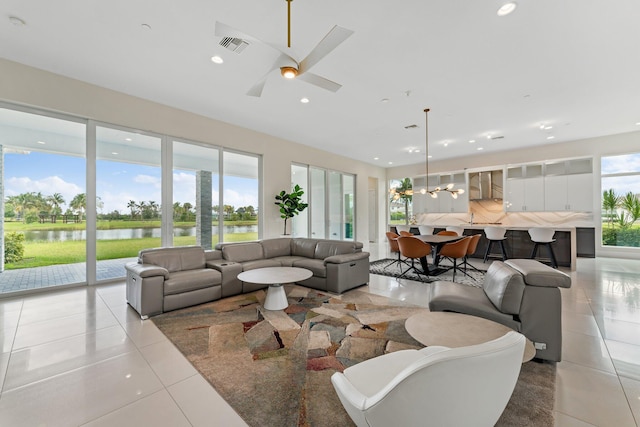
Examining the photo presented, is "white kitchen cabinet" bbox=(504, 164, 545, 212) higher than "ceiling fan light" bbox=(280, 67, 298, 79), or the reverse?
"ceiling fan light" bbox=(280, 67, 298, 79)

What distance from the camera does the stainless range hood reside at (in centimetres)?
879

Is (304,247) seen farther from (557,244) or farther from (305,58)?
(557,244)

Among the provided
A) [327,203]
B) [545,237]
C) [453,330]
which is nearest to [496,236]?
[545,237]

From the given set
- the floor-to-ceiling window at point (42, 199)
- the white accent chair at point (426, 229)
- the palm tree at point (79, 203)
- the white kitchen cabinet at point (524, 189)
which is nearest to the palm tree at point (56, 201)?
the floor-to-ceiling window at point (42, 199)

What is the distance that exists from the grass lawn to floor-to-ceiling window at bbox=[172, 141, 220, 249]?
2.04 feet

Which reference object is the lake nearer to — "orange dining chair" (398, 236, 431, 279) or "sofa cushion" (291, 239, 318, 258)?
"sofa cushion" (291, 239, 318, 258)

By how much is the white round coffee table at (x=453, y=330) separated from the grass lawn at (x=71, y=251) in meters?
5.15

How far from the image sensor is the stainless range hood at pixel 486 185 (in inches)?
346

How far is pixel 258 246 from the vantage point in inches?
206

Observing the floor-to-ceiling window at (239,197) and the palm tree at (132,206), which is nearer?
the palm tree at (132,206)

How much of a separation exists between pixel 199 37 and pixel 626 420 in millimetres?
5037

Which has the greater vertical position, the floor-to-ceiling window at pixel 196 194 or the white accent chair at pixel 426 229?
the floor-to-ceiling window at pixel 196 194

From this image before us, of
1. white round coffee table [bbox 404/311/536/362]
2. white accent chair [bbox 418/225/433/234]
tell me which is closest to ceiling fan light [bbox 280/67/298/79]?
white round coffee table [bbox 404/311/536/362]

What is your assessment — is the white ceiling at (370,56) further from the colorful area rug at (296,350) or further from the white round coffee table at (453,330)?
the colorful area rug at (296,350)
